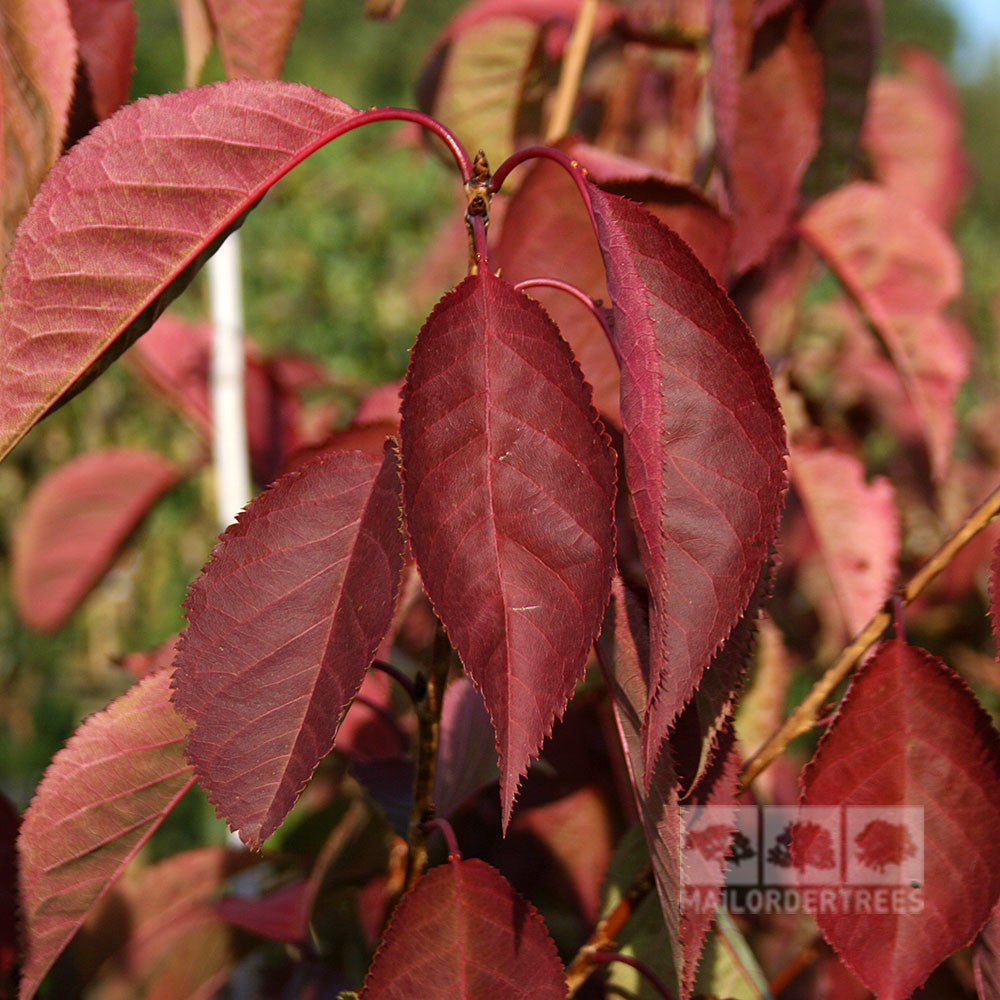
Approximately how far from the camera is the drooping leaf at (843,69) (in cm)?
88

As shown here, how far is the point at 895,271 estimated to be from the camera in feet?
3.13

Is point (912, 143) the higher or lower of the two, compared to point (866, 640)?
higher

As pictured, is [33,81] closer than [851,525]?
Yes

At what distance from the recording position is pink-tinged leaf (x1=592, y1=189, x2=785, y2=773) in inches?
16.4

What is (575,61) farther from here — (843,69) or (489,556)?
(489,556)

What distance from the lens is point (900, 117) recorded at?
1353mm

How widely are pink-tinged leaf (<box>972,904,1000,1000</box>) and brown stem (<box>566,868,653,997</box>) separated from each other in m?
0.18

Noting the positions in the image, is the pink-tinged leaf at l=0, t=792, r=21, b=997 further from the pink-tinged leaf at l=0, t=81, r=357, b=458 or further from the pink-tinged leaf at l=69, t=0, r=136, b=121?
the pink-tinged leaf at l=69, t=0, r=136, b=121

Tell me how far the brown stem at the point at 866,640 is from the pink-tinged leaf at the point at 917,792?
2.2 inches

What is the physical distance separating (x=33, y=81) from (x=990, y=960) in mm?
661

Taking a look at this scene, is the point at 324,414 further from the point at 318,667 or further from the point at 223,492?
the point at 318,667

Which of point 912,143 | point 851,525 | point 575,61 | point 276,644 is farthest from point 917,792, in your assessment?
point 912,143

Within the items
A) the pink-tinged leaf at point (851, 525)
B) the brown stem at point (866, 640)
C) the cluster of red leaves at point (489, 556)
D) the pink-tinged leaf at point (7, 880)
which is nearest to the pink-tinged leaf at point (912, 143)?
→ the pink-tinged leaf at point (851, 525)

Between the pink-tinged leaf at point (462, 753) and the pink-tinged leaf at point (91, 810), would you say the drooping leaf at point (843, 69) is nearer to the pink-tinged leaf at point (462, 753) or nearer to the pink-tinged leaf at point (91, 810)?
the pink-tinged leaf at point (462, 753)
